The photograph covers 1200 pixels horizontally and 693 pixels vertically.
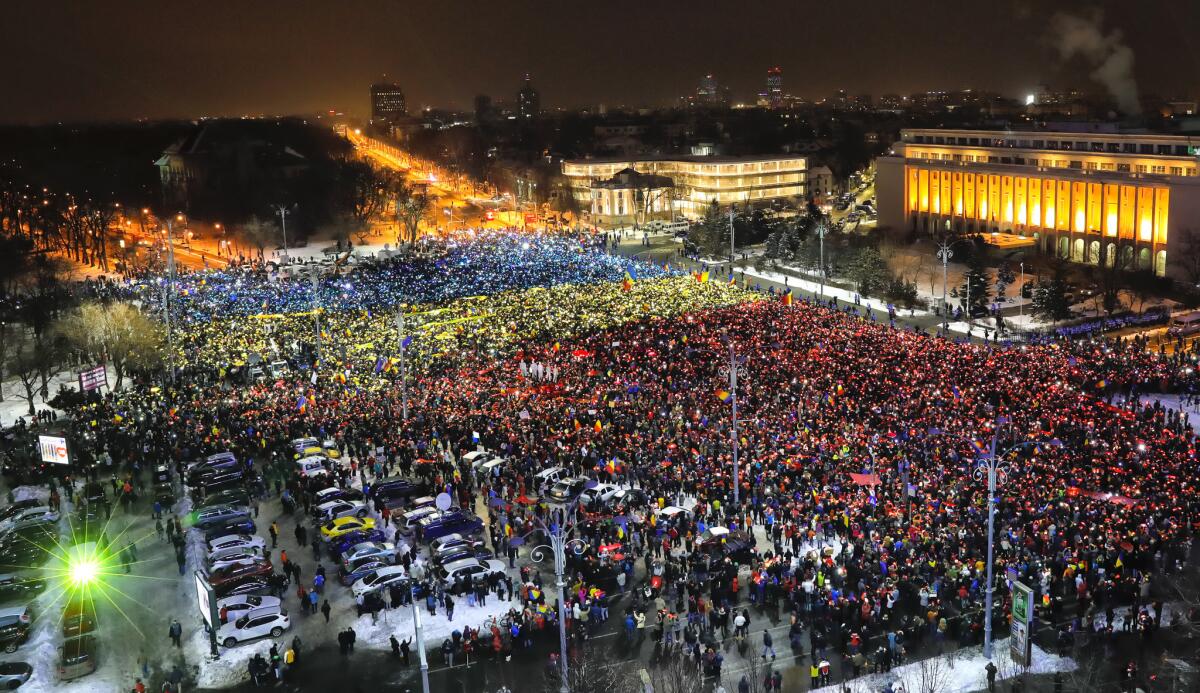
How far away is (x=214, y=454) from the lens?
2791 cm

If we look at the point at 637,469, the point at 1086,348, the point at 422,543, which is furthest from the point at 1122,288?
the point at 422,543

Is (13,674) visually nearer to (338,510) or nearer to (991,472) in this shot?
(338,510)

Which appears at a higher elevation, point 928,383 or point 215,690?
point 928,383

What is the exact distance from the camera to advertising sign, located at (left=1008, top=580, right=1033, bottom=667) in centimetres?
1623

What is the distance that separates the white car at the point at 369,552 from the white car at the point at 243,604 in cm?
211

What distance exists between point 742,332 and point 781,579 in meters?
18.6

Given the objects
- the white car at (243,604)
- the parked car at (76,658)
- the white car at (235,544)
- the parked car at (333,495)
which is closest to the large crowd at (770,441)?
the parked car at (333,495)

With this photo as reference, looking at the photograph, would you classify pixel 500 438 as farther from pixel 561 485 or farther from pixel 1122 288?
pixel 1122 288

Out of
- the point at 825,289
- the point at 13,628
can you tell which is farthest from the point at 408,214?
the point at 13,628

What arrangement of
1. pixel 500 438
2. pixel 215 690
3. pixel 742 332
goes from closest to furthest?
pixel 215 690 < pixel 500 438 < pixel 742 332

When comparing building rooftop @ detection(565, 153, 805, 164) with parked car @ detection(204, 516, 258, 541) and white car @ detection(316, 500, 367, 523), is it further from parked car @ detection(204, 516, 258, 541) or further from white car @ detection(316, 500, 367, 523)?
parked car @ detection(204, 516, 258, 541)

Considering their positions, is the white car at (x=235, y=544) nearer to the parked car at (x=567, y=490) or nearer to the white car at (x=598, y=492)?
the parked car at (x=567, y=490)

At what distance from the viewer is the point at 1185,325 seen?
41031 millimetres

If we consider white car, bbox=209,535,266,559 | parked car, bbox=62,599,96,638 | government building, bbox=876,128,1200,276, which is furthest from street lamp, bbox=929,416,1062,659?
government building, bbox=876,128,1200,276
